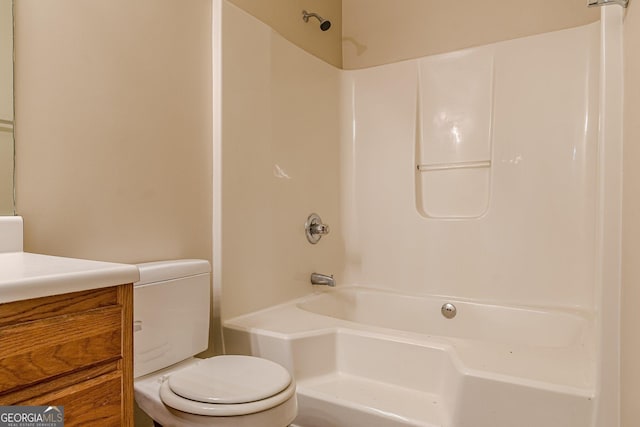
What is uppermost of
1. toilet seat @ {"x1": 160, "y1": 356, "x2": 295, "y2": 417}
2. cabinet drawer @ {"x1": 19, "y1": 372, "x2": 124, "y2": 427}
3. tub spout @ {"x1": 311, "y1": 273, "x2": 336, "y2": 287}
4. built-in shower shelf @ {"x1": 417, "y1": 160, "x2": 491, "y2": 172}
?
built-in shower shelf @ {"x1": 417, "y1": 160, "x2": 491, "y2": 172}

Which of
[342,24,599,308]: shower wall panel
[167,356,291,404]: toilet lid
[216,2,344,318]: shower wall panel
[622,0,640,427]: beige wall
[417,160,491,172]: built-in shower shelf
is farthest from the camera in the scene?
[417,160,491,172]: built-in shower shelf

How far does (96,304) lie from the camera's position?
74 cm

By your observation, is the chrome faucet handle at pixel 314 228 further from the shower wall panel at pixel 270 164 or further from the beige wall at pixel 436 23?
the beige wall at pixel 436 23

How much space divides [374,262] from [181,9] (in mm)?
1687

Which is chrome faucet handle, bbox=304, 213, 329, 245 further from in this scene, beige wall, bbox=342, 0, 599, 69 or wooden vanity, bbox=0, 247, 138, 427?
wooden vanity, bbox=0, 247, 138, 427

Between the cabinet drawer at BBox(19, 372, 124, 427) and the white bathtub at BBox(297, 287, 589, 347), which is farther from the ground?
the cabinet drawer at BBox(19, 372, 124, 427)

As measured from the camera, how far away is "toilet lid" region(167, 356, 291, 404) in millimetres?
1072

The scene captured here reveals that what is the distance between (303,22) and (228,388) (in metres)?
2.00

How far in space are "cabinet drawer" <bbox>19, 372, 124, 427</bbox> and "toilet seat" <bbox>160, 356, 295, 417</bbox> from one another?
31cm

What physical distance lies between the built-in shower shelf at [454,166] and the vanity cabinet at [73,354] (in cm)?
193

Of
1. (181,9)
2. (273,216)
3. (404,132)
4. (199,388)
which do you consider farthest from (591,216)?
(181,9)

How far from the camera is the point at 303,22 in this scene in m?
2.32

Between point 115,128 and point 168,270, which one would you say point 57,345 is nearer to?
point 168,270

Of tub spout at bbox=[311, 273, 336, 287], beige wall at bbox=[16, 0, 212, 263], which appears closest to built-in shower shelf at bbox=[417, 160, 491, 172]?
tub spout at bbox=[311, 273, 336, 287]
